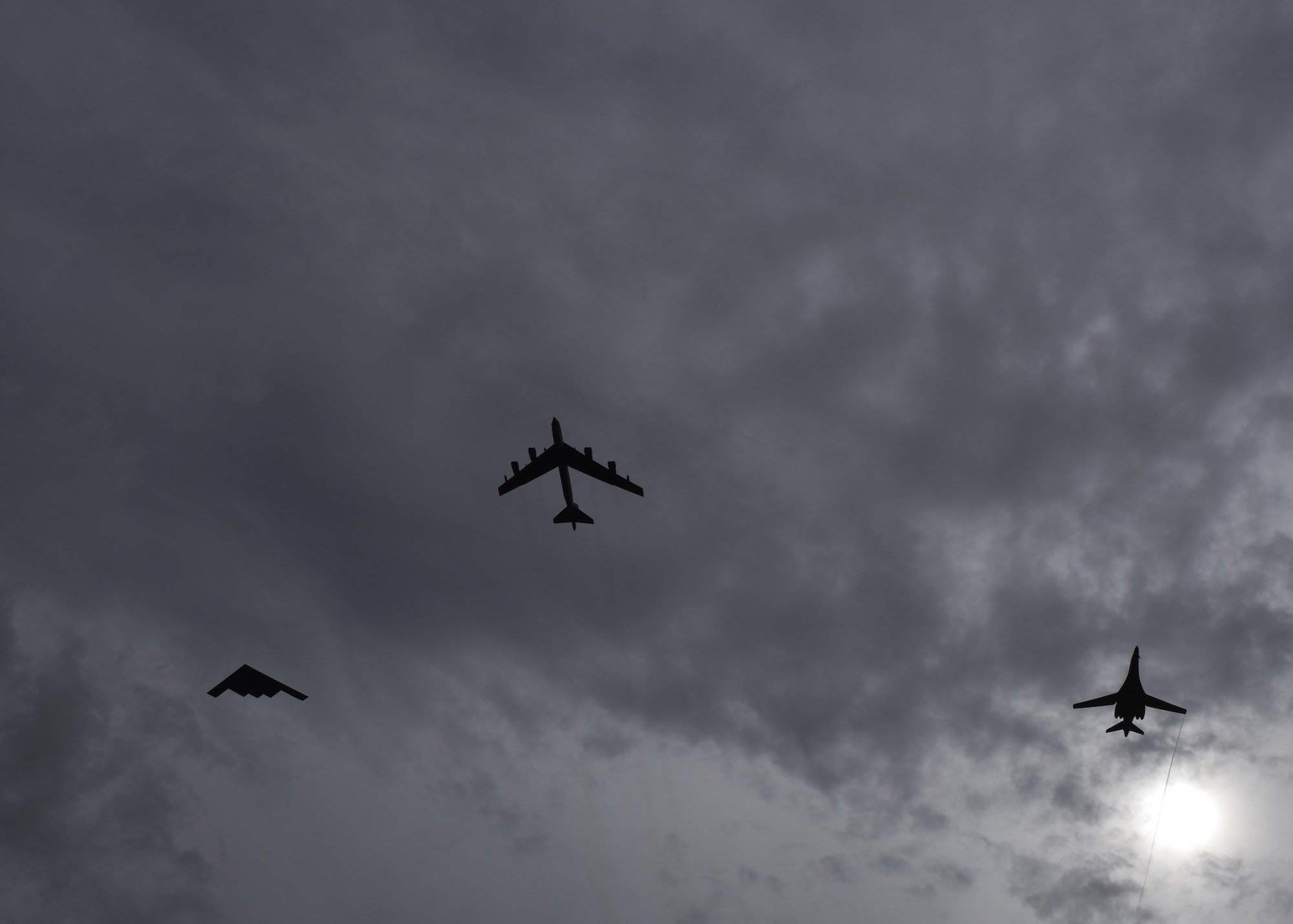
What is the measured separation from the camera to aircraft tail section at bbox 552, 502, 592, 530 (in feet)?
338

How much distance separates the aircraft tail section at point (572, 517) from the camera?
103125 millimetres

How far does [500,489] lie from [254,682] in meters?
38.4

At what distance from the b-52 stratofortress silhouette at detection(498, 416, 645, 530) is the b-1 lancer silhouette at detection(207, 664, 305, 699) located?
124 feet

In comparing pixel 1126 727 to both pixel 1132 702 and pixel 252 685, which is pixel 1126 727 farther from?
pixel 252 685

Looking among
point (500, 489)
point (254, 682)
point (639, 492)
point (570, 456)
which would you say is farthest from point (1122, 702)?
point (254, 682)

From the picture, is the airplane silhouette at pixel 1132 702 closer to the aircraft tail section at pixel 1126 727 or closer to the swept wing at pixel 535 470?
the aircraft tail section at pixel 1126 727

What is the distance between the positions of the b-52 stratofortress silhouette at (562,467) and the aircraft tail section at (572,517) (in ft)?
12.3

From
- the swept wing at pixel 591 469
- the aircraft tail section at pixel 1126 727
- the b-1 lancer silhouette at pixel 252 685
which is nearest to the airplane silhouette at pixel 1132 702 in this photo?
the aircraft tail section at pixel 1126 727

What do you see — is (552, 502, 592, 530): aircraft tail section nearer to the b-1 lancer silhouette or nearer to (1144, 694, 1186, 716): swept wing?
the b-1 lancer silhouette

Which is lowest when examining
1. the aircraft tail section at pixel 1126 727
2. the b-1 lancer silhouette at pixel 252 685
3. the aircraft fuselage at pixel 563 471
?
the b-1 lancer silhouette at pixel 252 685

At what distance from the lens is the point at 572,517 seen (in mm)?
103375

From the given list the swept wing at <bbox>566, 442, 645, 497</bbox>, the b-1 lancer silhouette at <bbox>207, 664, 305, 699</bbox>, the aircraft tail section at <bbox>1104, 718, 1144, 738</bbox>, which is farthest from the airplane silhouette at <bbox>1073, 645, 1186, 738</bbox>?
the b-1 lancer silhouette at <bbox>207, 664, 305, 699</bbox>

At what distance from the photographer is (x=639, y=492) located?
10088cm

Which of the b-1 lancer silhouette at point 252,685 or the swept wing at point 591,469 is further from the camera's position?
the swept wing at point 591,469
